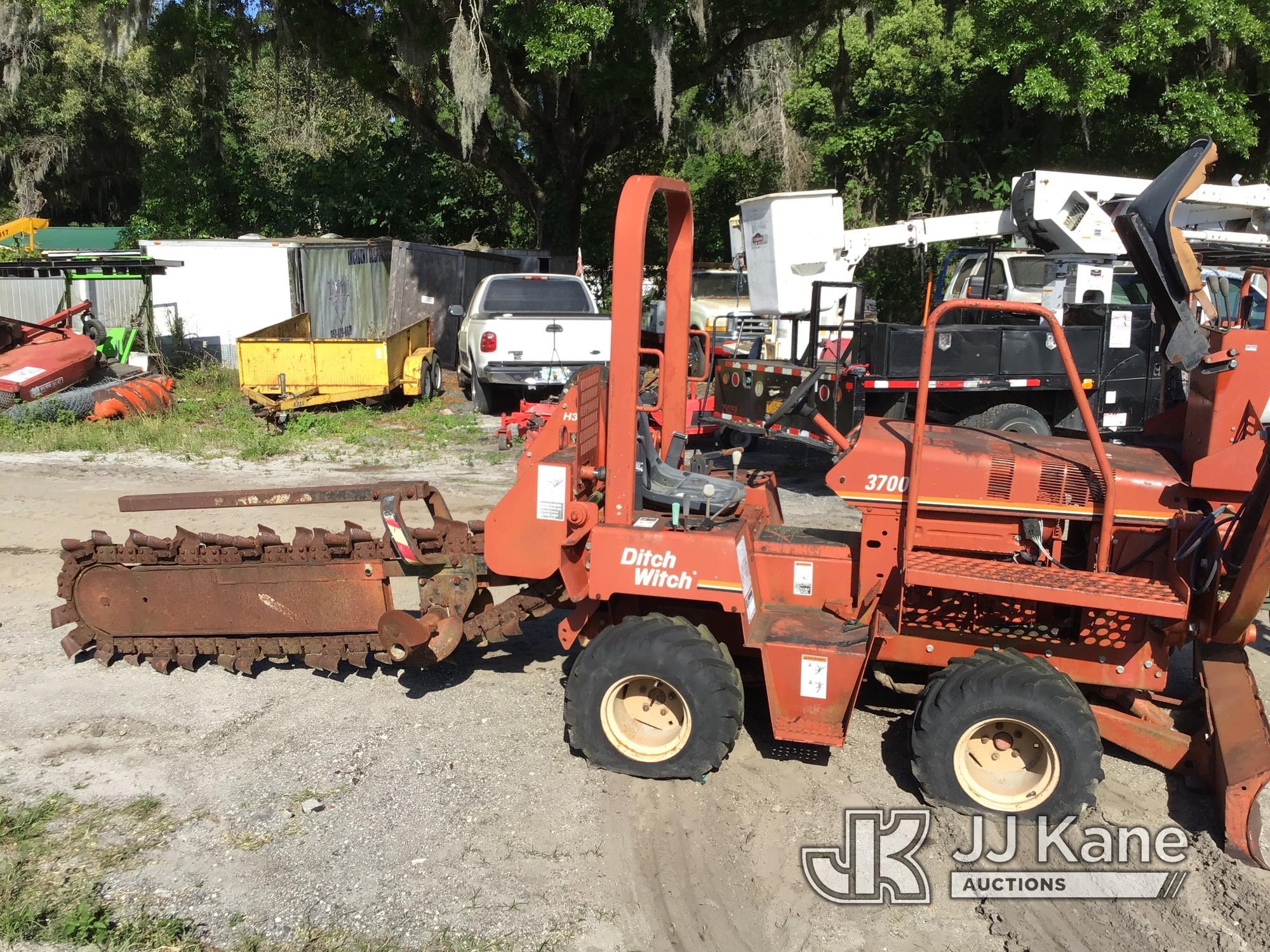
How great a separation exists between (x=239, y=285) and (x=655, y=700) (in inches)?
609

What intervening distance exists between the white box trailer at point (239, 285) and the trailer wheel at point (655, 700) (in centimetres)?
1477

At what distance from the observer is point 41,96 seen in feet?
101

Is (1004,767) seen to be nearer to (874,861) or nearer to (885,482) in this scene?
(874,861)

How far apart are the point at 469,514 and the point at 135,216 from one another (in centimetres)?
2314

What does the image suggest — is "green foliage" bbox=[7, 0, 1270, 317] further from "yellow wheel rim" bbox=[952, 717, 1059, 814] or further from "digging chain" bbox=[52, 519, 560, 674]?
"yellow wheel rim" bbox=[952, 717, 1059, 814]

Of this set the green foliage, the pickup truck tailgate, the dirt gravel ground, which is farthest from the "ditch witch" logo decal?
the green foliage

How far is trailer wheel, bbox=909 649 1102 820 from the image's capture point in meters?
4.26

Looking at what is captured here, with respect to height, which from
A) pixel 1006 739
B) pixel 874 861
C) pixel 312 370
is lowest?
pixel 874 861

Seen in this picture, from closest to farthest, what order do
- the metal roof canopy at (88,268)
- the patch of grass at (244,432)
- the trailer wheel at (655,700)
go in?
the trailer wheel at (655,700), the patch of grass at (244,432), the metal roof canopy at (88,268)

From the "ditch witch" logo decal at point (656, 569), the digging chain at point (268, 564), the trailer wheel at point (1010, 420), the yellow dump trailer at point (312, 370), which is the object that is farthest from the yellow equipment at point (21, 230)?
the "ditch witch" logo decal at point (656, 569)

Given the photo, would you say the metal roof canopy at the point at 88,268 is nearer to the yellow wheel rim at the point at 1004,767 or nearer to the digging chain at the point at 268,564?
the digging chain at the point at 268,564

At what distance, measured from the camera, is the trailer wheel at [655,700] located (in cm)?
452

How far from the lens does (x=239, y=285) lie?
17.9 m

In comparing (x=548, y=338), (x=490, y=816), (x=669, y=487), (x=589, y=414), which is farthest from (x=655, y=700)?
(x=548, y=338)
